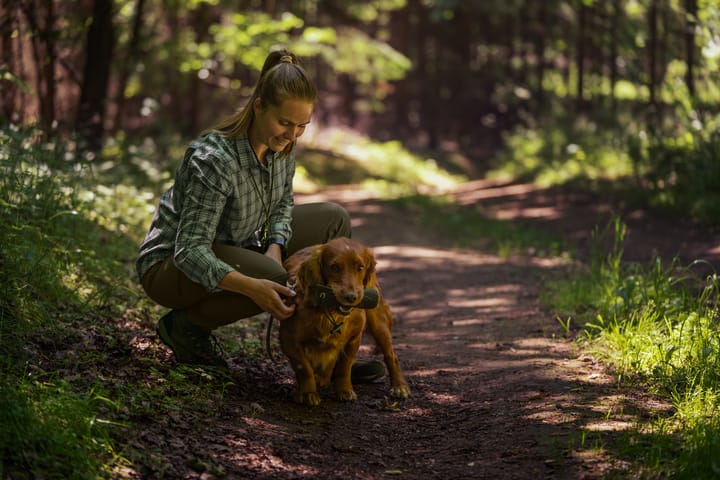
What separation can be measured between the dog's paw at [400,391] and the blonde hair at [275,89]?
175 centimetres

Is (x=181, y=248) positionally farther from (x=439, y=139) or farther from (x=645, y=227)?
(x=439, y=139)

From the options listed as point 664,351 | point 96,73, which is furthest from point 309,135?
point 664,351

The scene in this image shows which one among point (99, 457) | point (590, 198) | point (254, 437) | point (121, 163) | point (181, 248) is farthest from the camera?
point (590, 198)

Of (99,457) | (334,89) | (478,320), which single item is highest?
(334,89)

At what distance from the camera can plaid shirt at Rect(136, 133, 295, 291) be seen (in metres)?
3.93

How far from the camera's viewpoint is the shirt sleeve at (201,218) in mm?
3881

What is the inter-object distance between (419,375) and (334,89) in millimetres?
Answer: 35650

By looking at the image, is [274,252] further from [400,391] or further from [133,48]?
[133,48]

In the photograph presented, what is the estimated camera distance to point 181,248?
3.94 metres

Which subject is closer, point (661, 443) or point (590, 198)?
point (661, 443)

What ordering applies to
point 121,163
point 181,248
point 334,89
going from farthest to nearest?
point 334,89 → point 121,163 → point 181,248

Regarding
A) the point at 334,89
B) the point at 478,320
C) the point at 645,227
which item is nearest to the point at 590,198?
the point at 645,227

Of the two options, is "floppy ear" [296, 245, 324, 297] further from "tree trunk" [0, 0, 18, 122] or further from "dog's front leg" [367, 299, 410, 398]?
"tree trunk" [0, 0, 18, 122]

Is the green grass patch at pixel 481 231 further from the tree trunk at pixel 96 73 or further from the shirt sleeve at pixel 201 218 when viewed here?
the shirt sleeve at pixel 201 218
